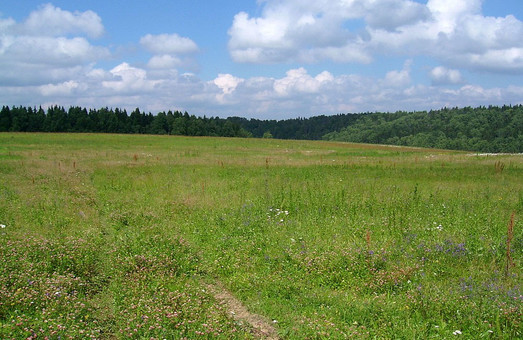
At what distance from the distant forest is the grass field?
10393 centimetres

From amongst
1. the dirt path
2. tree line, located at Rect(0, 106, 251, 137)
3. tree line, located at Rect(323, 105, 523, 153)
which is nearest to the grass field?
the dirt path

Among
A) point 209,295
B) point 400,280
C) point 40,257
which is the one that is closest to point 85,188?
point 40,257

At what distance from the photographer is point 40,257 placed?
7.71m

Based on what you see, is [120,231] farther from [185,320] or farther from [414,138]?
[414,138]

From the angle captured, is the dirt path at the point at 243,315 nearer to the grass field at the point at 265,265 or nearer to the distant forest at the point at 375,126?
the grass field at the point at 265,265

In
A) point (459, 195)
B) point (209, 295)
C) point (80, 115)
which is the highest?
point (80, 115)

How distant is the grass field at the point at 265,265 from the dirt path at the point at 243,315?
104 mm

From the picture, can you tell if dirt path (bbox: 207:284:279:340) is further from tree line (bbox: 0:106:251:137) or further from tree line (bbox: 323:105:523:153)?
tree line (bbox: 323:105:523:153)

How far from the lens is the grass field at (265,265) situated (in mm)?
5641

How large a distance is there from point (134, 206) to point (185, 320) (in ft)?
29.1

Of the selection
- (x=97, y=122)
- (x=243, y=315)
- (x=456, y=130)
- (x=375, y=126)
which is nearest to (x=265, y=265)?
(x=243, y=315)

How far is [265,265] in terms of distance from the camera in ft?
27.0

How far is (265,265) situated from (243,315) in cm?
198

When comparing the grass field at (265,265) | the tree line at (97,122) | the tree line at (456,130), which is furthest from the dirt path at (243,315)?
the tree line at (456,130)
